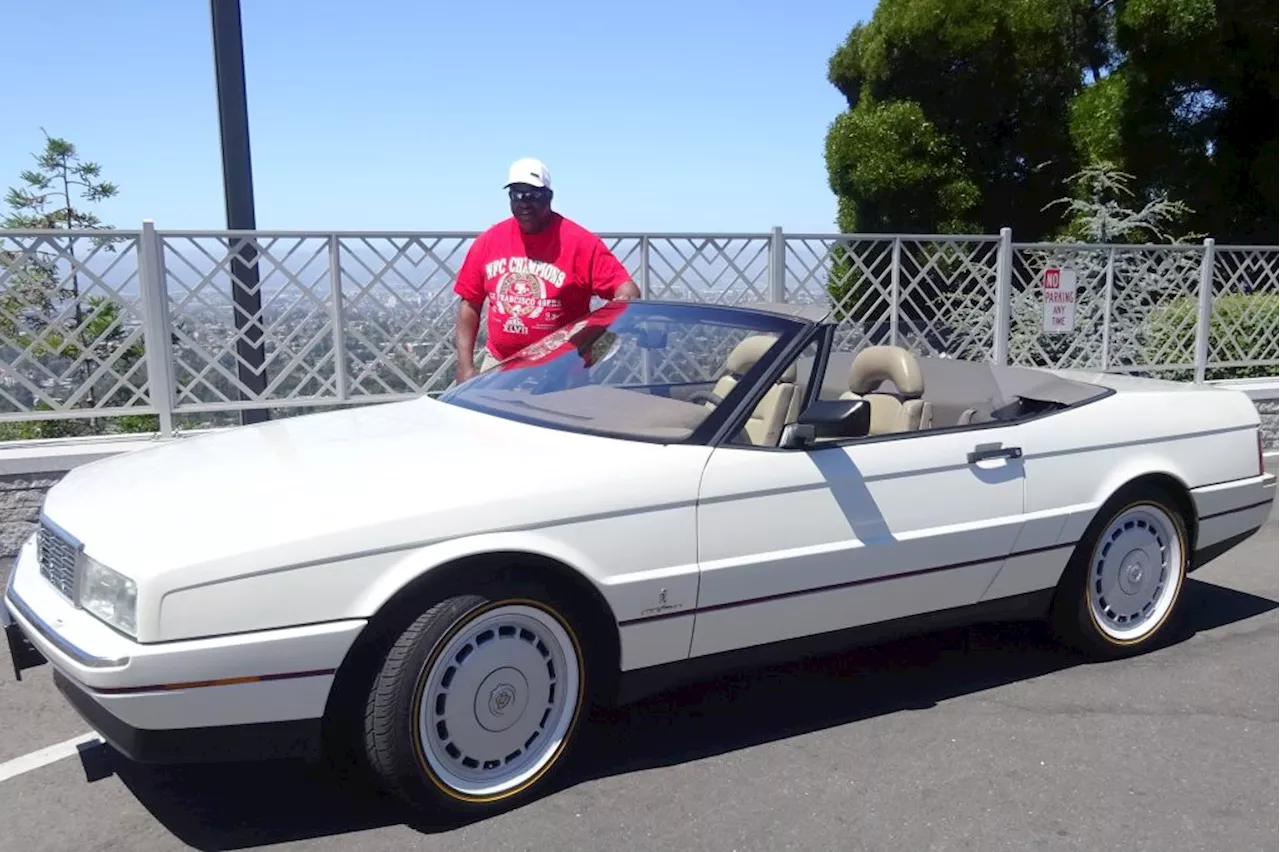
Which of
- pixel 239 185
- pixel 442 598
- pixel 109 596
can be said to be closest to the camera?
pixel 109 596

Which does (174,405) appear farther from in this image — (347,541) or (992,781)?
(992,781)

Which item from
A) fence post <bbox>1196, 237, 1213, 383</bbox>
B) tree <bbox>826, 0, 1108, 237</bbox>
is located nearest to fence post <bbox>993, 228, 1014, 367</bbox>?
fence post <bbox>1196, 237, 1213, 383</bbox>

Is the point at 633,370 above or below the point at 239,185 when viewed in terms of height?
below

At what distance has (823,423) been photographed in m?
3.67

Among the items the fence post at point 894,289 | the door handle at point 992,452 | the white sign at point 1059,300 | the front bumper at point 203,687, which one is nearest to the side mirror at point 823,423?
the door handle at point 992,452

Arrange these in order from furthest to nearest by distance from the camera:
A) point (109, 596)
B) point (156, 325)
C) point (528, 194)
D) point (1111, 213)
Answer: point (1111, 213) < point (156, 325) < point (528, 194) < point (109, 596)

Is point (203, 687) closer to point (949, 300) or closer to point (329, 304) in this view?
point (329, 304)

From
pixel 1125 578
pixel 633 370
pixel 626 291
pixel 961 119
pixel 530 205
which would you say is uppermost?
pixel 961 119

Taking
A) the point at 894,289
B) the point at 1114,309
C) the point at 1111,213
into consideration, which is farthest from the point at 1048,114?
the point at 894,289

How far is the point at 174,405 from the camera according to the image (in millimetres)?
6672

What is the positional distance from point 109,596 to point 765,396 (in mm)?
2031

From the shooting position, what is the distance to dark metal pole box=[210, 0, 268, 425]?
265 inches

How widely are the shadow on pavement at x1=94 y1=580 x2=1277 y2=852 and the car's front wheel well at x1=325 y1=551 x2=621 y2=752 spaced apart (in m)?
0.38

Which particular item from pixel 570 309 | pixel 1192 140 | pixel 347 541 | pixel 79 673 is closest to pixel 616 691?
pixel 347 541
